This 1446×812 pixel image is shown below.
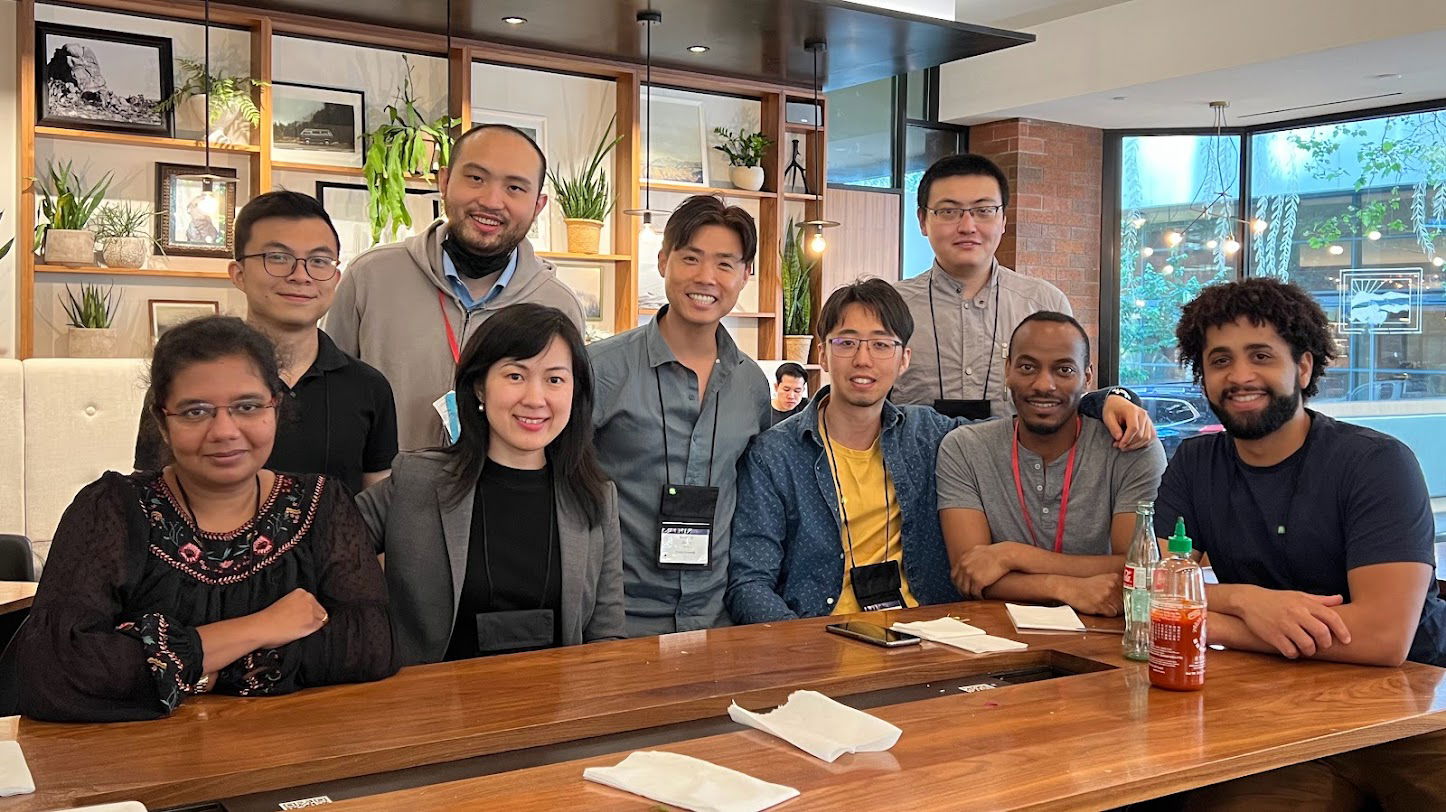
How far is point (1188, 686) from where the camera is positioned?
2084 millimetres

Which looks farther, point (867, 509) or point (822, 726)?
point (867, 509)

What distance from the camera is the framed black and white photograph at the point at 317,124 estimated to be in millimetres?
6031

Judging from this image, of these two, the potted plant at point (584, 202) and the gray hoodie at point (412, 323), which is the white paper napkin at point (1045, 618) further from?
the potted plant at point (584, 202)

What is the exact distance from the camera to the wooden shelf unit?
5.40 meters

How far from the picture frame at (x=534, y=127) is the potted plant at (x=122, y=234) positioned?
174cm

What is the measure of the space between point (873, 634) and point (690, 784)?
3.01 feet

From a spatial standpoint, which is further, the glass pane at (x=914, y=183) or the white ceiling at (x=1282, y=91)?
the glass pane at (x=914, y=183)

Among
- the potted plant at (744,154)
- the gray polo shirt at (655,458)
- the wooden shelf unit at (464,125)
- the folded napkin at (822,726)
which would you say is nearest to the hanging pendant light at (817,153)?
the wooden shelf unit at (464,125)

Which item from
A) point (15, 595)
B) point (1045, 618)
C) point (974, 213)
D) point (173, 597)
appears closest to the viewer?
point (173, 597)

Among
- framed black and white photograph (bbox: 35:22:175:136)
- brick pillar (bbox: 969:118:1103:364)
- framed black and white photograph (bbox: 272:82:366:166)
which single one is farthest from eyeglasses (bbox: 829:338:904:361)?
brick pillar (bbox: 969:118:1103:364)

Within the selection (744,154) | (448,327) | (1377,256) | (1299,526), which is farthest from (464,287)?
(1377,256)

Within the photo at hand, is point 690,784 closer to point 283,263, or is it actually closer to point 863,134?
point 283,263

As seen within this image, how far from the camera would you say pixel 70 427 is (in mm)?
4680

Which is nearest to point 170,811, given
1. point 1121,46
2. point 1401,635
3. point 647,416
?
point 647,416
